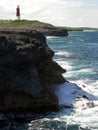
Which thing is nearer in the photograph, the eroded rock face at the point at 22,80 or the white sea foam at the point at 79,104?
the white sea foam at the point at 79,104

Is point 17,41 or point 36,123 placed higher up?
point 17,41

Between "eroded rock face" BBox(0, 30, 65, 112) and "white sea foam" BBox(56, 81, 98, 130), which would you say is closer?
"white sea foam" BBox(56, 81, 98, 130)

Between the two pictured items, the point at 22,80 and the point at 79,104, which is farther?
the point at 79,104

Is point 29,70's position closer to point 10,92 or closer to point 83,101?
point 10,92

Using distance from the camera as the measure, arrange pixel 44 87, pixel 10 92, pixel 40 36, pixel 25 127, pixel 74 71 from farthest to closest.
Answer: pixel 74 71 < pixel 40 36 < pixel 44 87 < pixel 10 92 < pixel 25 127

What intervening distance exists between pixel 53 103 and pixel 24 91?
10.6 feet

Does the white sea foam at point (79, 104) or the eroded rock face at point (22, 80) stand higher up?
the eroded rock face at point (22, 80)

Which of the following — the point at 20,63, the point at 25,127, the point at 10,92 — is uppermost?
the point at 20,63

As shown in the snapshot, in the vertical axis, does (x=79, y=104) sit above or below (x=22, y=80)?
below

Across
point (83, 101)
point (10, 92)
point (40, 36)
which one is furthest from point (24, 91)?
point (40, 36)

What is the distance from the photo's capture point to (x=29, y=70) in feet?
117

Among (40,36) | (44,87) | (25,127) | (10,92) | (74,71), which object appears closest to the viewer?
(25,127)

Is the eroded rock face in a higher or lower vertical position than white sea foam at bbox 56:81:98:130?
higher

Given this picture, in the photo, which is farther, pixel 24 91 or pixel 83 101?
pixel 83 101
